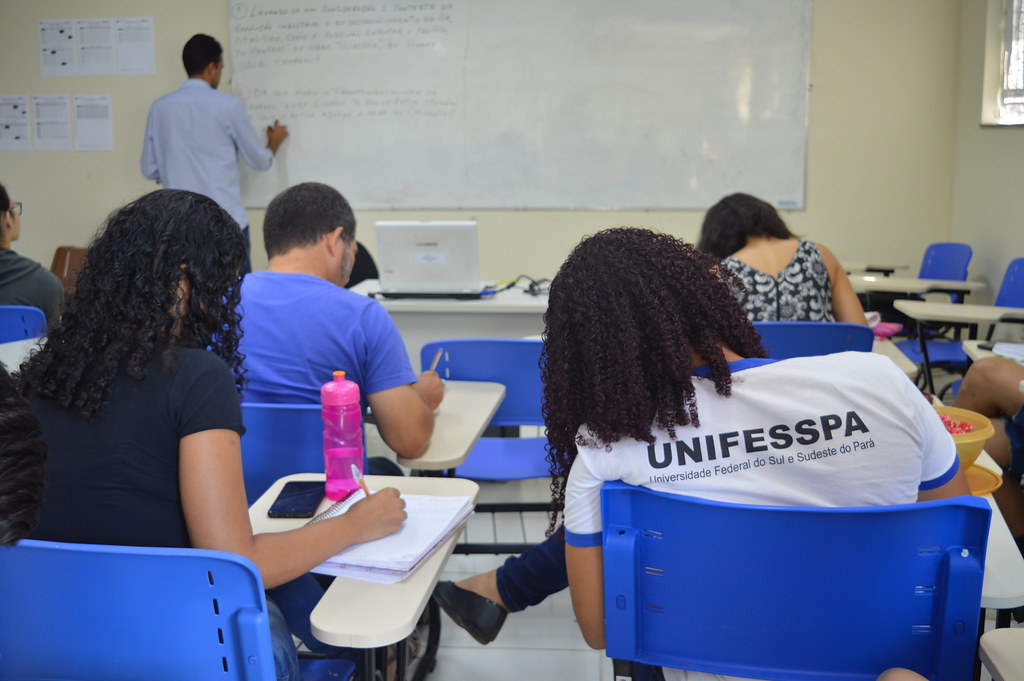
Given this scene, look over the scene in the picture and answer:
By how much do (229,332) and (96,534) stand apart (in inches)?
12.8

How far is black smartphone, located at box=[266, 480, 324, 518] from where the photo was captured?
1362 millimetres

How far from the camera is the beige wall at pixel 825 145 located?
4.85 m

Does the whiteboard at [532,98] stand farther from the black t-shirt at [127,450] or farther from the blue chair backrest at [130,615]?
the blue chair backrest at [130,615]

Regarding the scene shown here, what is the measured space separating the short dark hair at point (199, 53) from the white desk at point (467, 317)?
2.13 metres

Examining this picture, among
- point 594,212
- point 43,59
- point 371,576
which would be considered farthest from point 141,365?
Answer: point 43,59

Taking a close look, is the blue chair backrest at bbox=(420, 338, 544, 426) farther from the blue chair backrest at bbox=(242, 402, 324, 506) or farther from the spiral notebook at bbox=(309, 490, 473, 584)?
the spiral notebook at bbox=(309, 490, 473, 584)

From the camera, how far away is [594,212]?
513cm

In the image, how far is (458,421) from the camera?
6.42 ft

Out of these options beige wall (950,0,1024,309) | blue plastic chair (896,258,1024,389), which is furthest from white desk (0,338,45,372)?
beige wall (950,0,1024,309)

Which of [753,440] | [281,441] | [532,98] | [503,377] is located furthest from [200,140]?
[753,440]

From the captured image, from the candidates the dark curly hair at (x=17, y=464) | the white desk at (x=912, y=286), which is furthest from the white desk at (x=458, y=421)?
the white desk at (x=912, y=286)

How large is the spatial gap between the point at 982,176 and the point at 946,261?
484 mm

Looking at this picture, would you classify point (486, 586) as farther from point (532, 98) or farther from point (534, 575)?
point (532, 98)

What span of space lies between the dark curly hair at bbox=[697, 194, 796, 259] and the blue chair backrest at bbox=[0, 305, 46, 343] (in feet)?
6.79
